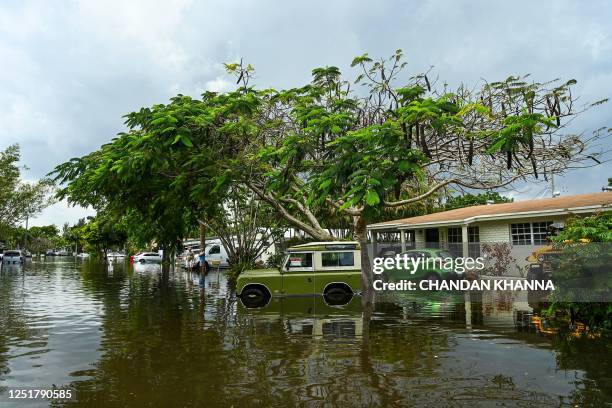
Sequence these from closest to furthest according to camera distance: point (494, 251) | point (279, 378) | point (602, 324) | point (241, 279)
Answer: point (279, 378)
point (602, 324)
point (241, 279)
point (494, 251)

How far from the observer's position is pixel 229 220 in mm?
30188

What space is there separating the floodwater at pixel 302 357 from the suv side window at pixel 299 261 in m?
1.45

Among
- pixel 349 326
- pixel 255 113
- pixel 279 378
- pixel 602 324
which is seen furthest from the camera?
pixel 255 113

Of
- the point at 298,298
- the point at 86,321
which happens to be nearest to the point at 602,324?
the point at 298,298

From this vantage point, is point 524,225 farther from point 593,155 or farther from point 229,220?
point 229,220

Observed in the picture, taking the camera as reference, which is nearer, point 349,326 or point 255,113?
point 349,326

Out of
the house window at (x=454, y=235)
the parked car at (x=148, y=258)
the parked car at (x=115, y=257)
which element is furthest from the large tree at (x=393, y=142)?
the parked car at (x=115, y=257)

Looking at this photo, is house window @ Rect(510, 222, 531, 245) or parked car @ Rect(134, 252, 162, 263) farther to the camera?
parked car @ Rect(134, 252, 162, 263)

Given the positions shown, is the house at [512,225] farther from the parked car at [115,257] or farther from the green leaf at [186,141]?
the parked car at [115,257]

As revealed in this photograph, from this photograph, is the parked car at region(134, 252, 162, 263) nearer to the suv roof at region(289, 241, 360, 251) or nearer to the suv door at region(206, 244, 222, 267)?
the suv door at region(206, 244, 222, 267)

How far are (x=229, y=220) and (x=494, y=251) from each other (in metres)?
16.1

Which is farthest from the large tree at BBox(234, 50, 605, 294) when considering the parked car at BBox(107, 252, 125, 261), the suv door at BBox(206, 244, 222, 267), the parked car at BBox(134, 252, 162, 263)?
the parked car at BBox(107, 252, 125, 261)

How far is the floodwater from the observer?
5957mm

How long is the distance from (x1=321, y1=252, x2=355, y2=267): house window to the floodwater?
1589mm
